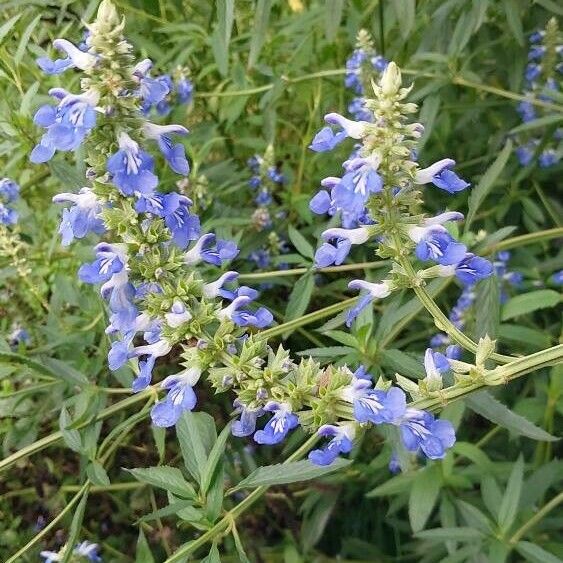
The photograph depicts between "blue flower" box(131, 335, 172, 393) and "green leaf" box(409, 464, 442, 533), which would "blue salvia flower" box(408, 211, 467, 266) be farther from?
"green leaf" box(409, 464, 442, 533)

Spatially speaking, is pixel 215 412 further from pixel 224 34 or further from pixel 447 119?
pixel 447 119

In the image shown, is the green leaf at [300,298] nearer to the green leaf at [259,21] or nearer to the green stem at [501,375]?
the green leaf at [259,21]

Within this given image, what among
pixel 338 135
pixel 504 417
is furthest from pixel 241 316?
pixel 504 417

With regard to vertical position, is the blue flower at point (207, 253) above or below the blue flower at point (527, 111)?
above

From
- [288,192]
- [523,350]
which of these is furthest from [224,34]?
[523,350]

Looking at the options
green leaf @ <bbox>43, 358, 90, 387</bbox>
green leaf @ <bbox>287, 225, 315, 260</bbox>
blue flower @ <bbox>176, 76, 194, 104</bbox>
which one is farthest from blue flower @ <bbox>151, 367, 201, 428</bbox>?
blue flower @ <bbox>176, 76, 194, 104</bbox>

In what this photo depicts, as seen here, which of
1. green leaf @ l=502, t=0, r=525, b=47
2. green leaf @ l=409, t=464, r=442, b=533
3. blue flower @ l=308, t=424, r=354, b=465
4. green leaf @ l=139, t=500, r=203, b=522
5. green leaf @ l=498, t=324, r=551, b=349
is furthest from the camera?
green leaf @ l=502, t=0, r=525, b=47

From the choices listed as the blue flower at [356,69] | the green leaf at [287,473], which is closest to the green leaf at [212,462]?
the green leaf at [287,473]
